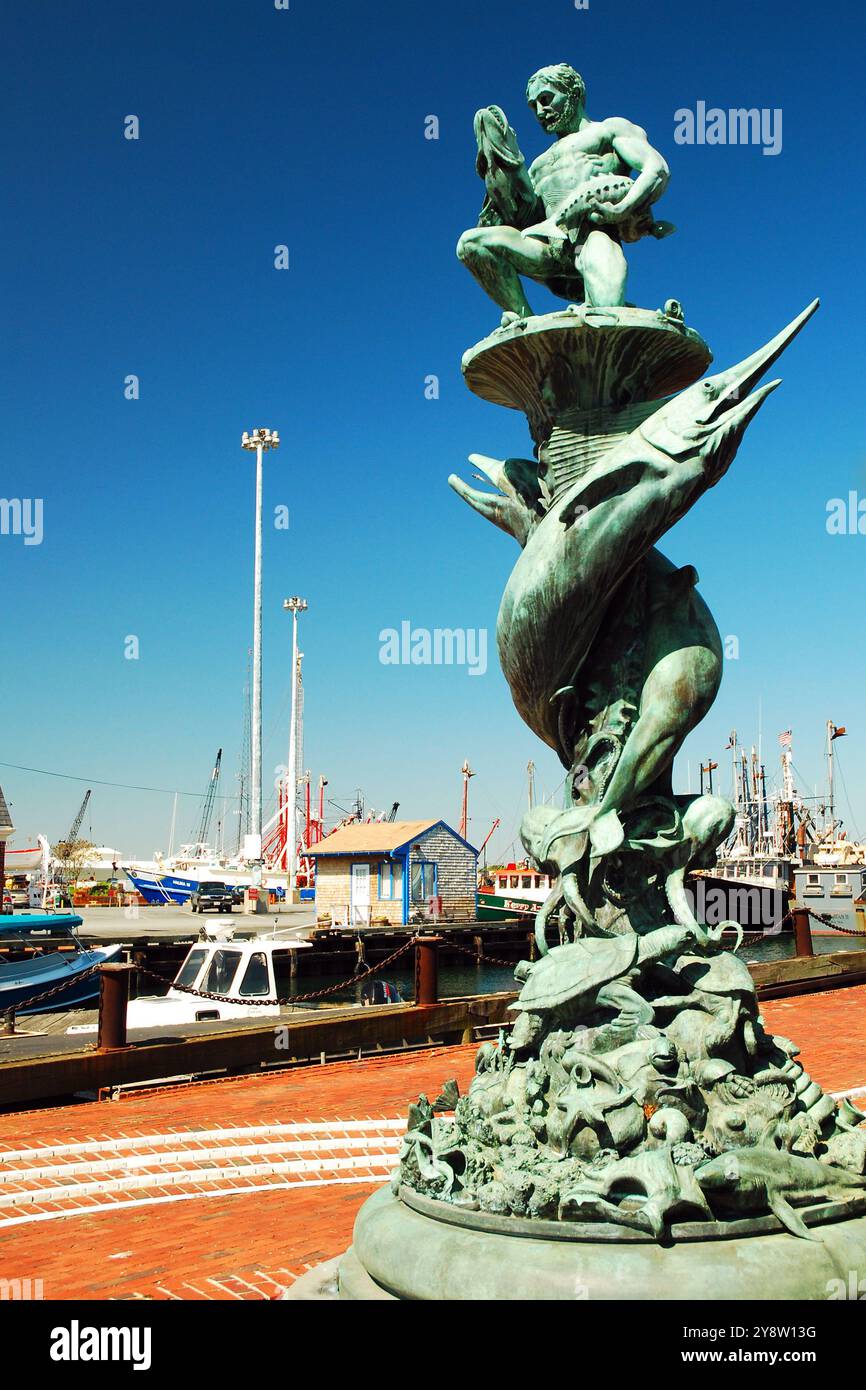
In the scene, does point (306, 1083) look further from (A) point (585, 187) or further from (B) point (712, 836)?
(A) point (585, 187)

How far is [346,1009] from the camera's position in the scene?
13.0 m

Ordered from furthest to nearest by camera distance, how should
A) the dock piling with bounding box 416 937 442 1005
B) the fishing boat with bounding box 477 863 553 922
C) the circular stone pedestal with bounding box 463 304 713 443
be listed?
1. the fishing boat with bounding box 477 863 553 922
2. the dock piling with bounding box 416 937 442 1005
3. the circular stone pedestal with bounding box 463 304 713 443

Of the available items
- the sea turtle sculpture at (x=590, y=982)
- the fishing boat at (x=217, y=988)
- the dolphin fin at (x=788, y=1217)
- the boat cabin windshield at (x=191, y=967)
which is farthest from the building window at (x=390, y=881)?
the dolphin fin at (x=788, y=1217)

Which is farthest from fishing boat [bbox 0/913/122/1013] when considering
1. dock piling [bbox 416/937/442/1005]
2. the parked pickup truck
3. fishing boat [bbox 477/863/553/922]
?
the parked pickup truck

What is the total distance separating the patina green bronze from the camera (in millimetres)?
4008

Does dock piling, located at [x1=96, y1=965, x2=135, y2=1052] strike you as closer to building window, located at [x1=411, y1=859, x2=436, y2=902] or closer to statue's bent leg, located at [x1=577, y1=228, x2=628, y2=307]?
statue's bent leg, located at [x1=577, y1=228, x2=628, y2=307]

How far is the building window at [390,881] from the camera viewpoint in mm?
36969

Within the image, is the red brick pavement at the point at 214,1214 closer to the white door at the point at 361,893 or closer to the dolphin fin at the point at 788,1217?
the dolphin fin at the point at 788,1217

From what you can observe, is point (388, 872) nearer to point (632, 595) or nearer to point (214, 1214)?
point (214, 1214)

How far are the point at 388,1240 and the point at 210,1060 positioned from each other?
7032 millimetres

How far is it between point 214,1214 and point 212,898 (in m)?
47.2

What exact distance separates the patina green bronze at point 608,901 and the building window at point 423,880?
32.0 m

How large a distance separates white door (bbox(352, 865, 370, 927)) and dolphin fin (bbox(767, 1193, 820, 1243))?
33482 millimetres
